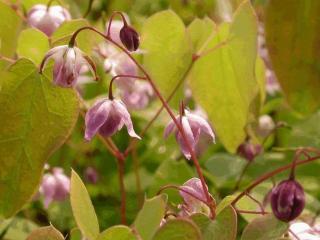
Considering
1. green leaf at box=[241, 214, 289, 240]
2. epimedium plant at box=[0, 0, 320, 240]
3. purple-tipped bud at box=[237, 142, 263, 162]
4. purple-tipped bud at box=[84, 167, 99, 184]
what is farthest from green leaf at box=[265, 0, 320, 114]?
purple-tipped bud at box=[84, 167, 99, 184]

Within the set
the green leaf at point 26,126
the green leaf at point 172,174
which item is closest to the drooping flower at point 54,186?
the green leaf at point 172,174

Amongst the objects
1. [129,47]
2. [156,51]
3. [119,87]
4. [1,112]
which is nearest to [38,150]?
[1,112]

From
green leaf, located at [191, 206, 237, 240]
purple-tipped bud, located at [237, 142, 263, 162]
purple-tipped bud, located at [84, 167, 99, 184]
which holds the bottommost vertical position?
purple-tipped bud, located at [84, 167, 99, 184]

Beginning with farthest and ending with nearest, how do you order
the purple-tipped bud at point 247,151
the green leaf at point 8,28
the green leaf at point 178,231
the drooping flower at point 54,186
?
1. the purple-tipped bud at point 247,151
2. the drooping flower at point 54,186
3. the green leaf at point 8,28
4. the green leaf at point 178,231

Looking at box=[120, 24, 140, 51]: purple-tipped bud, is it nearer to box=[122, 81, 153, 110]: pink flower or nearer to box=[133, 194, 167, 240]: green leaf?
box=[133, 194, 167, 240]: green leaf

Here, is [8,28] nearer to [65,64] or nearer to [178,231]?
[65,64]

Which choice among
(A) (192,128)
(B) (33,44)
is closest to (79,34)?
(B) (33,44)

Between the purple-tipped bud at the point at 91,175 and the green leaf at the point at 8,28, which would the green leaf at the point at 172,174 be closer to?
the purple-tipped bud at the point at 91,175
